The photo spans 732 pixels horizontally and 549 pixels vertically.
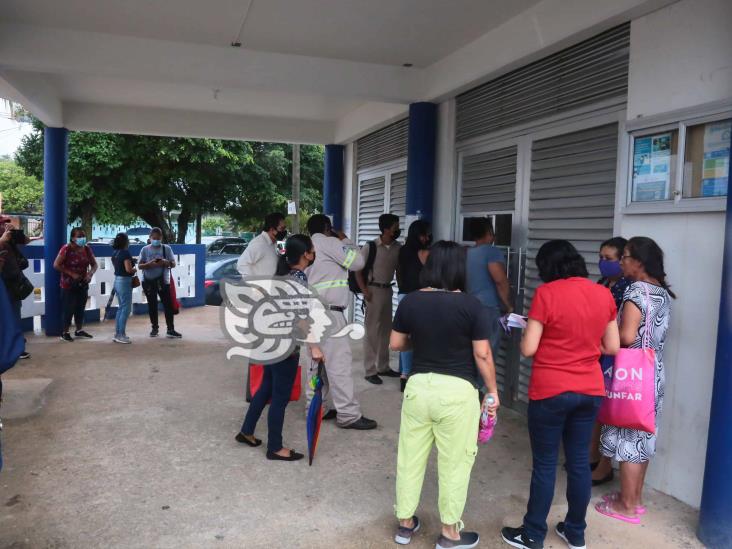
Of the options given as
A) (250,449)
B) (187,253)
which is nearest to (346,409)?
(250,449)

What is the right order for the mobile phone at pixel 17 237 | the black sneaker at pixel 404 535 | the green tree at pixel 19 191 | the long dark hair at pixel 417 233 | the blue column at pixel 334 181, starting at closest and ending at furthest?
the black sneaker at pixel 404 535 < the long dark hair at pixel 417 233 < the mobile phone at pixel 17 237 < the blue column at pixel 334 181 < the green tree at pixel 19 191

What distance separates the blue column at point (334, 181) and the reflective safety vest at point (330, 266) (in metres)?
5.15

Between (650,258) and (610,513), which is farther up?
(650,258)

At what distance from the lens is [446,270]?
8.81 feet

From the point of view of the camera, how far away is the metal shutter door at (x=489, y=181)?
206 inches

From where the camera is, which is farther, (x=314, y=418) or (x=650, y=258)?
(x=314, y=418)

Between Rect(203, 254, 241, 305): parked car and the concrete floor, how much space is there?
6.11 meters

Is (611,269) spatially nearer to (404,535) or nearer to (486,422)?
(486,422)

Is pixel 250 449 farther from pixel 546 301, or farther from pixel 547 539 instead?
pixel 546 301

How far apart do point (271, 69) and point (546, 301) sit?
14.2 feet

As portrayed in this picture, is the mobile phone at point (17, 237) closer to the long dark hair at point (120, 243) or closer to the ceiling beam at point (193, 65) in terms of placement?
the long dark hair at point (120, 243)

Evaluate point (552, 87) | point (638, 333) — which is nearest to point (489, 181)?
point (552, 87)

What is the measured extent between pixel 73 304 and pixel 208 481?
17.1 feet

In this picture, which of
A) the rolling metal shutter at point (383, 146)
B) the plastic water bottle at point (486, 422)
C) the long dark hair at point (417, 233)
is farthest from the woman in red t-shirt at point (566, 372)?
the rolling metal shutter at point (383, 146)
